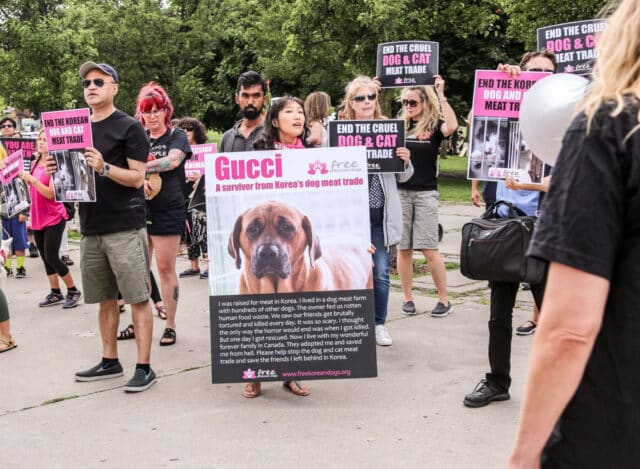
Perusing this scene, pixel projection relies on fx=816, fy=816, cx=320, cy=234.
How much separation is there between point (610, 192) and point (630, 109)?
0.16 meters

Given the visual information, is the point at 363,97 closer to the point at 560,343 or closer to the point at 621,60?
the point at 621,60

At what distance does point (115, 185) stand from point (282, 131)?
1.19 m

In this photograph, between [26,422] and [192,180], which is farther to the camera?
[192,180]

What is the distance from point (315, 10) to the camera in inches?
727

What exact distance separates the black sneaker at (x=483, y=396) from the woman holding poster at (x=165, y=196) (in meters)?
2.70

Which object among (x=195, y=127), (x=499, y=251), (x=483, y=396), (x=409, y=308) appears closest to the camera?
(x=499, y=251)

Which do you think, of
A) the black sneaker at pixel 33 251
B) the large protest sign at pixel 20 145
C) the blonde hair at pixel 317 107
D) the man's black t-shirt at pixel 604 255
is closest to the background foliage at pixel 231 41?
the black sneaker at pixel 33 251

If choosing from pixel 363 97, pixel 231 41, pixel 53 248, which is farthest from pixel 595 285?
pixel 231 41

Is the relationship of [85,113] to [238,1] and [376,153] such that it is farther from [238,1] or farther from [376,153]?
[238,1]

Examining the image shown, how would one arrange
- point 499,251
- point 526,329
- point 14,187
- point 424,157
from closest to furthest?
point 499,251
point 526,329
point 424,157
point 14,187

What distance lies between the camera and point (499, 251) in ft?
15.3

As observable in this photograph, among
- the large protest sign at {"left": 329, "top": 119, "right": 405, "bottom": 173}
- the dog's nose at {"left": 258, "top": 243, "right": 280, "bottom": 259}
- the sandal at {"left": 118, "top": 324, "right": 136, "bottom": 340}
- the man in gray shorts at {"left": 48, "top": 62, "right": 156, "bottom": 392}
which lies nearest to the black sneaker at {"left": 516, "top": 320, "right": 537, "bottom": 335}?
the large protest sign at {"left": 329, "top": 119, "right": 405, "bottom": 173}

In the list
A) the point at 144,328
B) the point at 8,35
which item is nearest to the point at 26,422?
the point at 144,328

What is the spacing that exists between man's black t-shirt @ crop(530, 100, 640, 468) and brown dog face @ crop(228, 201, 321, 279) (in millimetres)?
3458
